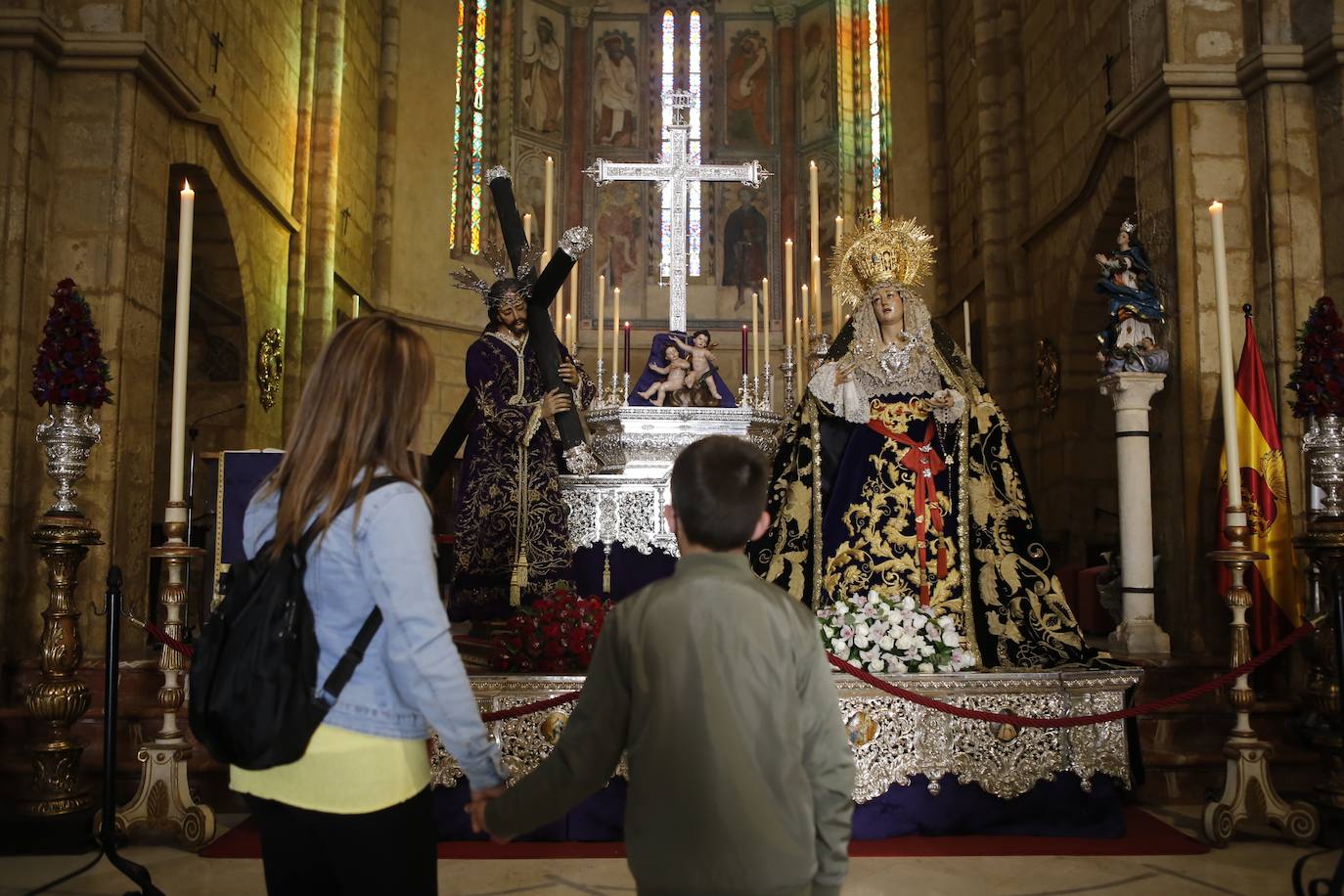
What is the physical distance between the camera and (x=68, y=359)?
13.9 ft

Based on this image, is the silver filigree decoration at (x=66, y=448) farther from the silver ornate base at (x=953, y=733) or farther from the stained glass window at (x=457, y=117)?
the stained glass window at (x=457, y=117)

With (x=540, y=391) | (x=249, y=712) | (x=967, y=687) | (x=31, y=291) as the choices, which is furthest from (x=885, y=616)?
(x=31, y=291)

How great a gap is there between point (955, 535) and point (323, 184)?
324 inches

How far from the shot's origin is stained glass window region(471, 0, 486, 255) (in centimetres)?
1463

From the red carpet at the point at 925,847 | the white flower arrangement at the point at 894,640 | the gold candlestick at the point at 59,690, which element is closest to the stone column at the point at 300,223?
the gold candlestick at the point at 59,690

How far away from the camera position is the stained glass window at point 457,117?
14.0 meters

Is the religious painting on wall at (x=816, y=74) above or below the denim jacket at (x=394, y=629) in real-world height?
above

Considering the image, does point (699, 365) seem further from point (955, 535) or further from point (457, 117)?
point (457, 117)

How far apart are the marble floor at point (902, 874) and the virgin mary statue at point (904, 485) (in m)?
1.15

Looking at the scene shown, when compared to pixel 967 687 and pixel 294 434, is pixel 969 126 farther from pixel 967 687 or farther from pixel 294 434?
pixel 294 434

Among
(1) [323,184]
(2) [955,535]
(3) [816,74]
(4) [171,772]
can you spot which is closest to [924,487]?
(2) [955,535]

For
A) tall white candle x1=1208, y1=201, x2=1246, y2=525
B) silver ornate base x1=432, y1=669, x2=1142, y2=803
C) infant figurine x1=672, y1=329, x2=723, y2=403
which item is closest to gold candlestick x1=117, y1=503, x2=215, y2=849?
silver ornate base x1=432, y1=669, x2=1142, y2=803

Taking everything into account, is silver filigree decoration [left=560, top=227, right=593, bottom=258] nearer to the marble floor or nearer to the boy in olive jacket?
the marble floor

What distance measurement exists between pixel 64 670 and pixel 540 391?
8.60 ft
